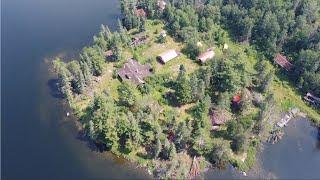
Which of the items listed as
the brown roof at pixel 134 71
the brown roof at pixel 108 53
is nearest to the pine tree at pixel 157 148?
the brown roof at pixel 134 71

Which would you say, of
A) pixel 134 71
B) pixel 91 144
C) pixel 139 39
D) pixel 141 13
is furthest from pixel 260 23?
pixel 91 144

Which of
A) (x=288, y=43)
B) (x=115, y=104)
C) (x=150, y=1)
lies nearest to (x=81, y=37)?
(x=150, y=1)

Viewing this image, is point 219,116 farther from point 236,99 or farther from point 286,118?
point 286,118

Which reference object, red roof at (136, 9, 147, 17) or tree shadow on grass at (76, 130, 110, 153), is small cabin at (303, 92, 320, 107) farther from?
red roof at (136, 9, 147, 17)

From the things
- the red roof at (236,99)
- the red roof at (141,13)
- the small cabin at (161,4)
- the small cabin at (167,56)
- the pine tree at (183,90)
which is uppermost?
the small cabin at (161,4)

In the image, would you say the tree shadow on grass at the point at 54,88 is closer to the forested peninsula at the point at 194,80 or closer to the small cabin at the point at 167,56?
the forested peninsula at the point at 194,80

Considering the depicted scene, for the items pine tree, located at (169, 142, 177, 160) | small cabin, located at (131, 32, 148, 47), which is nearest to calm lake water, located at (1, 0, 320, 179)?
pine tree, located at (169, 142, 177, 160)
